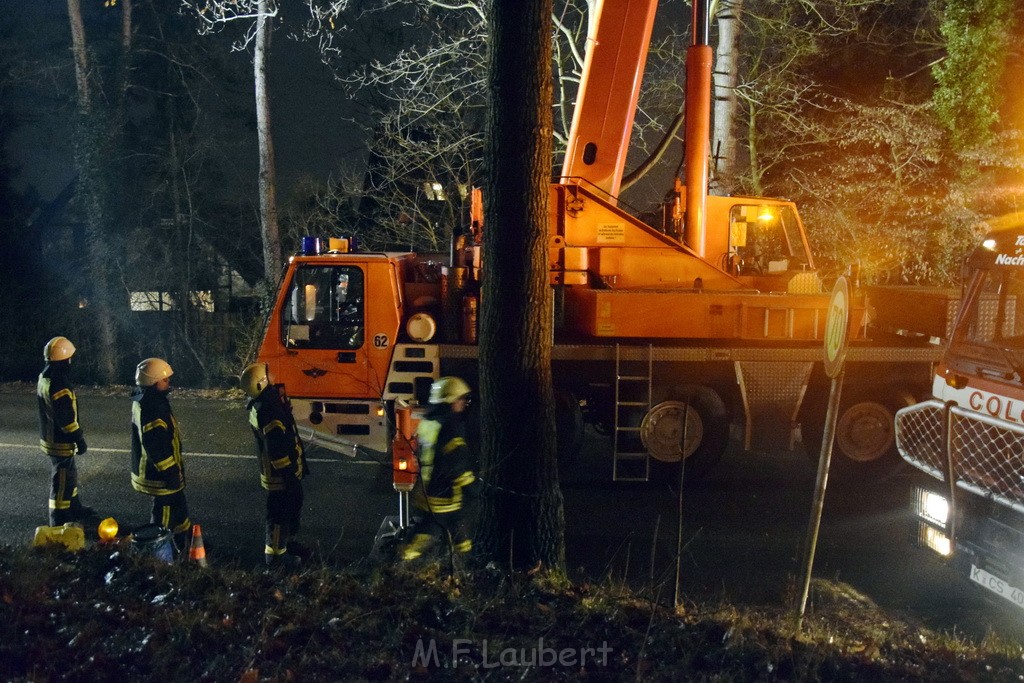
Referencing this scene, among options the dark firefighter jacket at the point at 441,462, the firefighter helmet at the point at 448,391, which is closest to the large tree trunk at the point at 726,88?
the firefighter helmet at the point at 448,391

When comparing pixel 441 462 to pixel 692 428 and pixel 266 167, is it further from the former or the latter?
pixel 266 167

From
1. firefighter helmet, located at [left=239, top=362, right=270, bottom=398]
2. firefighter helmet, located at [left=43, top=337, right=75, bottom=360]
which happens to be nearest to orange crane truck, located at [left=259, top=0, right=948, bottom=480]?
firefighter helmet, located at [left=43, top=337, right=75, bottom=360]

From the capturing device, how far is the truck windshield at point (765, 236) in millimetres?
9016

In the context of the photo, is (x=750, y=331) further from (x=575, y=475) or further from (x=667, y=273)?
(x=575, y=475)

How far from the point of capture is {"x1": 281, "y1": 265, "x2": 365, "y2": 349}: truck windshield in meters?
8.05

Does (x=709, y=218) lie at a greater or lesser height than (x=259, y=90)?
lesser

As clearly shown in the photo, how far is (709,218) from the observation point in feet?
29.4

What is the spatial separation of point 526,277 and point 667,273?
4065mm

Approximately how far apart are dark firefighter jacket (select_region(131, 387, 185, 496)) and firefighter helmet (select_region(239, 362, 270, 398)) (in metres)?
0.56

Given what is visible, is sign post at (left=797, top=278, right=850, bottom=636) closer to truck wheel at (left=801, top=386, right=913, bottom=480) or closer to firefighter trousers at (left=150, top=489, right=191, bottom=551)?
firefighter trousers at (left=150, top=489, right=191, bottom=551)

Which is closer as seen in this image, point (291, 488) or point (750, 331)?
point (291, 488)

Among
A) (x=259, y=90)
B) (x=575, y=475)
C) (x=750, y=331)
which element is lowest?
(x=575, y=475)

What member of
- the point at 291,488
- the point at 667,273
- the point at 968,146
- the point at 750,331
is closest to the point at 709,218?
the point at 667,273

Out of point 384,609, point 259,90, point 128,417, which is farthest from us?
point 259,90
